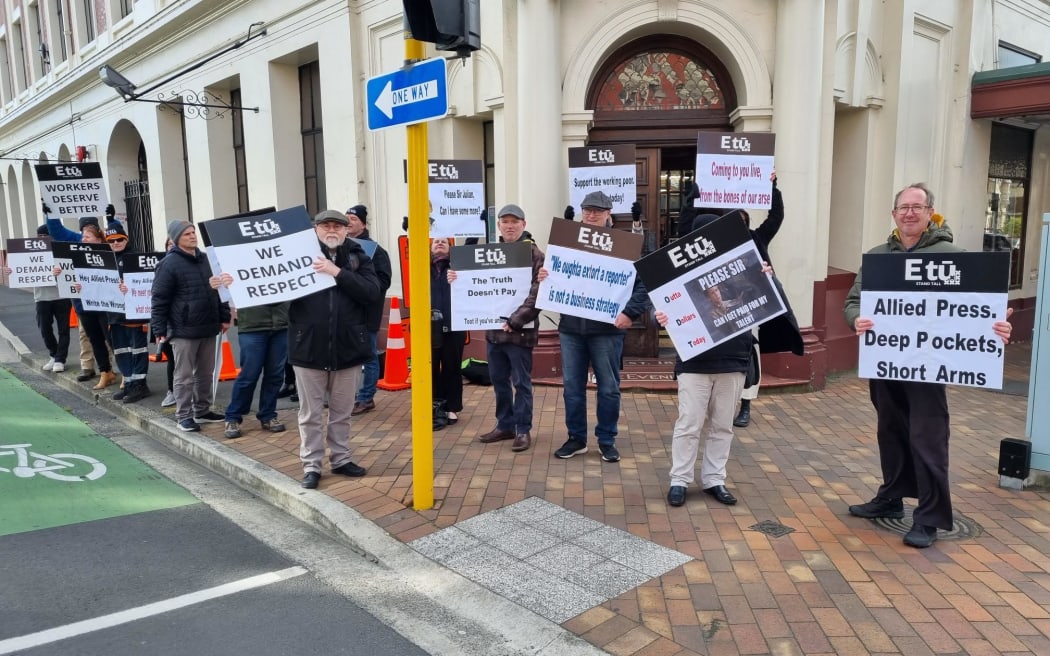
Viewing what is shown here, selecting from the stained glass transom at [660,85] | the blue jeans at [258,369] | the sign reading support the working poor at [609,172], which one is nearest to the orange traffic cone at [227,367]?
the blue jeans at [258,369]

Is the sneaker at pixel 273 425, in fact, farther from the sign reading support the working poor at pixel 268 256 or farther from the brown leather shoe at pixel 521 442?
the brown leather shoe at pixel 521 442

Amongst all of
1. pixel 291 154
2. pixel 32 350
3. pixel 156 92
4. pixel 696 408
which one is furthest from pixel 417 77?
pixel 156 92

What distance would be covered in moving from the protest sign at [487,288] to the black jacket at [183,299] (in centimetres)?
252

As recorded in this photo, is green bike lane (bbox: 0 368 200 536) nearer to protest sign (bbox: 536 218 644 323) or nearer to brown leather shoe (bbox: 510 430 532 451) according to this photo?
brown leather shoe (bbox: 510 430 532 451)

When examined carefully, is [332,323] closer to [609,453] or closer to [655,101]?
[609,453]

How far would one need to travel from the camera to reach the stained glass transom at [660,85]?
818cm

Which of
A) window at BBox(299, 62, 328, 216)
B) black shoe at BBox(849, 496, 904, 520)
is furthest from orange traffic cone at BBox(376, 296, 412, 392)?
black shoe at BBox(849, 496, 904, 520)

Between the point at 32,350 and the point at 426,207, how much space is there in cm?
1049

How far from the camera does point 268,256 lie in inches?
196

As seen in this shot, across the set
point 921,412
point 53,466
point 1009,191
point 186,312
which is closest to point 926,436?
point 921,412

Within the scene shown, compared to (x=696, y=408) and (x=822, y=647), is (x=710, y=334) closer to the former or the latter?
(x=696, y=408)

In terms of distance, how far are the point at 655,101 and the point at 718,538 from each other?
573 centimetres

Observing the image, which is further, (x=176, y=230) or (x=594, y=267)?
(x=176, y=230)

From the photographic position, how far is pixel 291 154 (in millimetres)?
12258
